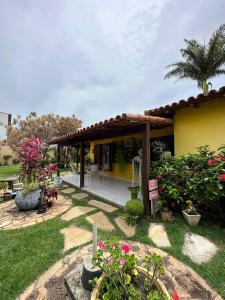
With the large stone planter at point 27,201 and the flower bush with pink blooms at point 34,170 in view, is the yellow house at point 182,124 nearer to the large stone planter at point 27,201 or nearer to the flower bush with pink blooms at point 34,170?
the flower bush with pink blooms at point 34,170

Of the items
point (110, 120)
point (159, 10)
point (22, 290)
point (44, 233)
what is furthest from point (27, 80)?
point (22, 290)

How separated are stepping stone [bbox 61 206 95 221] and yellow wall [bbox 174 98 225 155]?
11.1 ft

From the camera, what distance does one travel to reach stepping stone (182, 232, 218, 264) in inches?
110

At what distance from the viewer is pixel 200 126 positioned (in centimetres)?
471

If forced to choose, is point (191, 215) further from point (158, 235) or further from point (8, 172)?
point (8, 172)

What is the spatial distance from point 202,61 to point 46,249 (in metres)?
12.9

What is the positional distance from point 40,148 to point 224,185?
5.54 meters

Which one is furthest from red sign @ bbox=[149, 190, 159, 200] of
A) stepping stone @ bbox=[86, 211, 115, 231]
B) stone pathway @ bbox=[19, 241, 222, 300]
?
stone pathway @ bbox=[19, 241, 222, 300]

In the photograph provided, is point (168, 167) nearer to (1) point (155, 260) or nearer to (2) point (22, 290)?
(1) point (155, 260)

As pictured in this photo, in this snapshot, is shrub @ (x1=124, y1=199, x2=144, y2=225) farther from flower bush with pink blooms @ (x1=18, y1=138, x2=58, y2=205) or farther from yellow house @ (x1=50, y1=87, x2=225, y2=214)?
flower bush with pink blooms @ (x1=18, y1=138, x2=58, y2=205)

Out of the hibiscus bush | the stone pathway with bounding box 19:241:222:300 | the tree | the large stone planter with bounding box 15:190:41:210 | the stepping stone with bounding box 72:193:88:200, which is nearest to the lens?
the stone pathway with bounding box 19:241:222:300

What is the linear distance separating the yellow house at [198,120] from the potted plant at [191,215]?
1711mm

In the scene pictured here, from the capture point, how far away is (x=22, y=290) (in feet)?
7.45

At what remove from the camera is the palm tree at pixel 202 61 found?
10.1m
